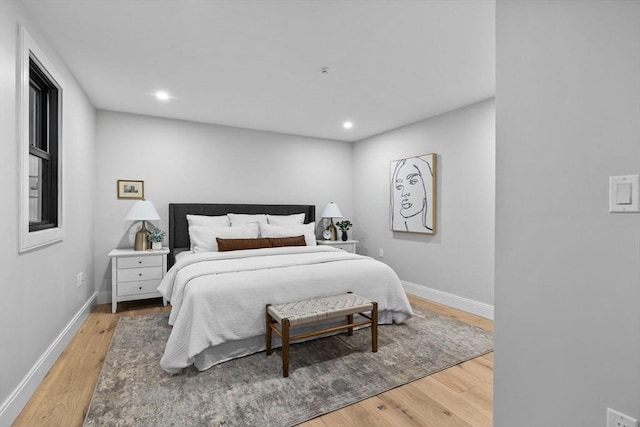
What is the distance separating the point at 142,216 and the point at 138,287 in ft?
2.71

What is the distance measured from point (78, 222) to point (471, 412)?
→ 3.67 metres

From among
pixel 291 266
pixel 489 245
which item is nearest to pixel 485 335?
pixel 489 245

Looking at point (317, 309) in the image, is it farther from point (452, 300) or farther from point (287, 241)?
point (452, 300)

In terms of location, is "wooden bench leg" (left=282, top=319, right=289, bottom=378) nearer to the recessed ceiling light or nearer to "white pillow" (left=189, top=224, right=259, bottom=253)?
"white pillow" (left=189, top=224, right=259, bottom=253)

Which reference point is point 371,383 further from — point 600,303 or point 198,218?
point 198,218

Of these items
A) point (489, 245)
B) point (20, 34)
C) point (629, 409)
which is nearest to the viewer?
point (629, 409)

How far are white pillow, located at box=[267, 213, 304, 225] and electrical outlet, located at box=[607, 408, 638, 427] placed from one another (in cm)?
386

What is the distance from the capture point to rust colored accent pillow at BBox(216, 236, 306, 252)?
3748 mm

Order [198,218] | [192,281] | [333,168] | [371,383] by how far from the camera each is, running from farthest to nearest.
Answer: [333,168], [198,218], [192,281], [371,383]

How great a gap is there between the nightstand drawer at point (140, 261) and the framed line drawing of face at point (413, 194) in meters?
3.18

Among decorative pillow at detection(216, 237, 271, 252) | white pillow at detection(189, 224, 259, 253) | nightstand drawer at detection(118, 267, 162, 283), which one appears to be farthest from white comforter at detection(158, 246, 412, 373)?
nightstand drawer at detection(118, 267, 162, 283)

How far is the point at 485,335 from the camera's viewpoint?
2.98m

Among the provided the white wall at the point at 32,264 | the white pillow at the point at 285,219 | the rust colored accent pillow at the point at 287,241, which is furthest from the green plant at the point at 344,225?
the white wall at the point at 32,264

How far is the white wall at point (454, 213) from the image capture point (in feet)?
11.6
